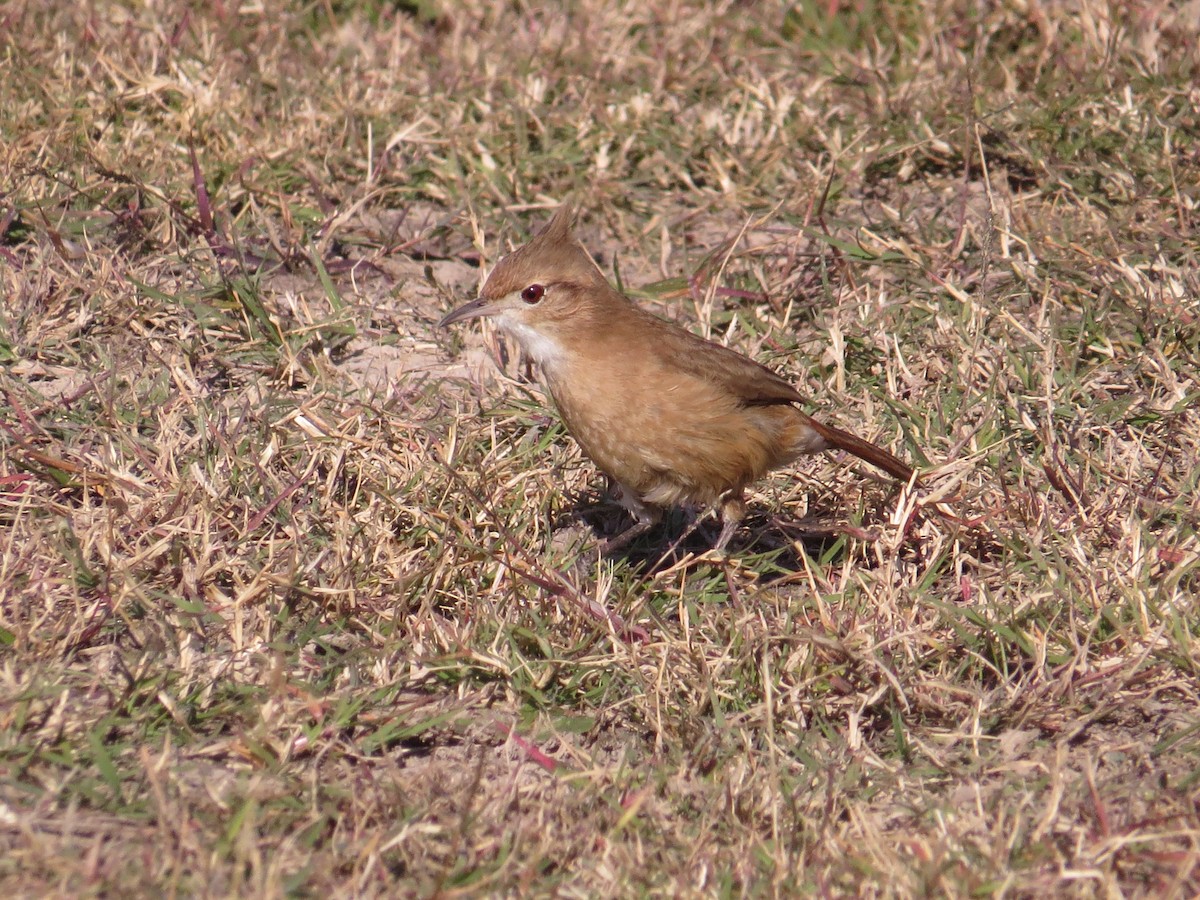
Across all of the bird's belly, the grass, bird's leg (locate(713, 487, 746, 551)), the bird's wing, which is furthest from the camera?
bird's leg (locate(713, 487, 746, 551))

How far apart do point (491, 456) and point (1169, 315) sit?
2.59m

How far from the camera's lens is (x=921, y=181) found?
6.63 m

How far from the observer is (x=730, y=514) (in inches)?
200

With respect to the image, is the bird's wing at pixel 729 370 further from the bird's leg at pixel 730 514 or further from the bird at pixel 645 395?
the bird's leg at pixel 730 514

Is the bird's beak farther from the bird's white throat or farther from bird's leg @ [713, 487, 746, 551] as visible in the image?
bird's leg @ [713, 487, 746, 551]

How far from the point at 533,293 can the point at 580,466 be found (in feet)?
2.34

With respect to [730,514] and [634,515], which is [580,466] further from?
[730,514]

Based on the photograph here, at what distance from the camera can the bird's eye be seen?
501 cm

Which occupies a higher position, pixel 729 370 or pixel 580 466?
pixel 729 370

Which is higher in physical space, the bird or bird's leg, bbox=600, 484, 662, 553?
the bird

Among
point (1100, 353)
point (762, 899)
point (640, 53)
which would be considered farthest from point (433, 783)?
point (640, 53)

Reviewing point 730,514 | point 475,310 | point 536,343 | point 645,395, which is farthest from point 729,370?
point 475,310

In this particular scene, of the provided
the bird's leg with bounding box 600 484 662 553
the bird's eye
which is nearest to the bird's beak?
the bird's eye

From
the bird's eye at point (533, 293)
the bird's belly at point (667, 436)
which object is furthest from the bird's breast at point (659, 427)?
the bird's eye at point (533, 293)
